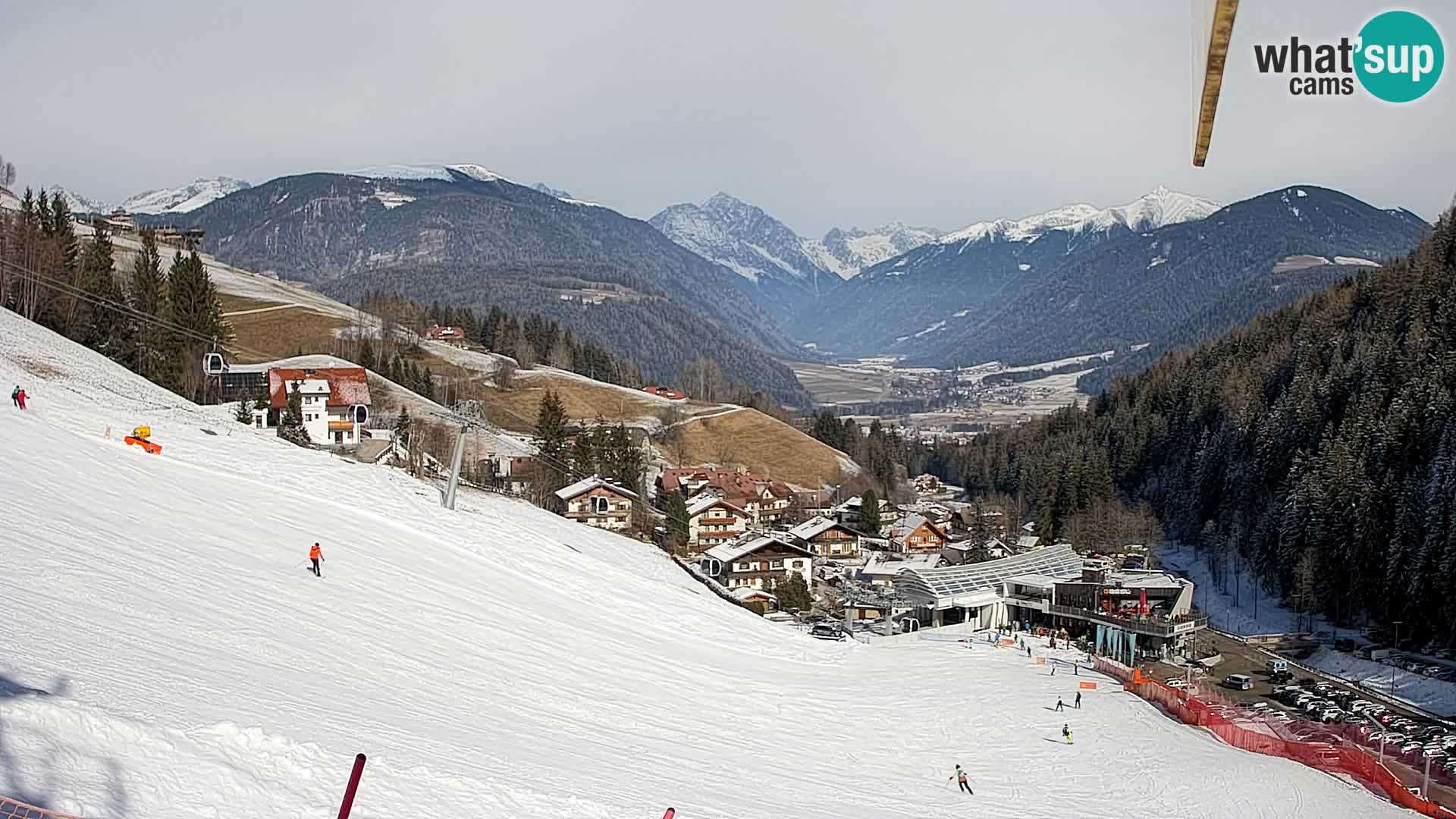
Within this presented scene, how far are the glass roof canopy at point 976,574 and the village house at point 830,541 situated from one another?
13658mm

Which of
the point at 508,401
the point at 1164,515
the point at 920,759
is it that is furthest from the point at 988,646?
the point at 508,401

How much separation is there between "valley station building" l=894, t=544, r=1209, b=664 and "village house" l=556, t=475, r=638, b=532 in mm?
17286

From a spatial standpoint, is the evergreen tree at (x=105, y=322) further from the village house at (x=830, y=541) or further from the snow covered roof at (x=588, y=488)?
the village house at (x=830, y=541)

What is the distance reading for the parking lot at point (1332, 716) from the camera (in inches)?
1048

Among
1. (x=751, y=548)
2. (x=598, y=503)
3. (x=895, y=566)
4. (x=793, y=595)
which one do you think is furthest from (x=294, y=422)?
(x=895, y=566)

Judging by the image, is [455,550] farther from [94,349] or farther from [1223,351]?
[1223,351]

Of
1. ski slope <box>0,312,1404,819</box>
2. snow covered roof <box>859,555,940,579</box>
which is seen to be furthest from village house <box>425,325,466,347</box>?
ski slope <box>0,312,1404,819</box>

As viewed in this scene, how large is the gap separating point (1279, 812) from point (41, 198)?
7190 cm

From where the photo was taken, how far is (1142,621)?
5097cm

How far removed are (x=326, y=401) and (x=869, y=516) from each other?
42.9 m

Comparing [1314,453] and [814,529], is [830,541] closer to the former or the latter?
[814,529]

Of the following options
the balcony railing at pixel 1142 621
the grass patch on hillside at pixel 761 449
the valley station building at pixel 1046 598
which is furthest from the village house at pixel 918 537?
the grass patch on hillside at pixel 761 449

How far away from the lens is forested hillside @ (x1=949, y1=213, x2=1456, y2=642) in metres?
52.2

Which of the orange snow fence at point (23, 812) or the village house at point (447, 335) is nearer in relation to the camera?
the orange snow fence at point (23, 812)
